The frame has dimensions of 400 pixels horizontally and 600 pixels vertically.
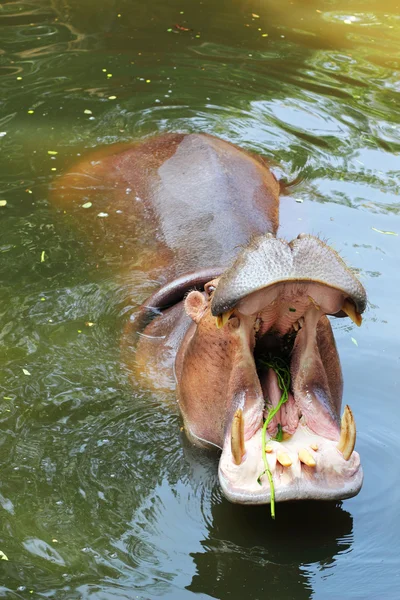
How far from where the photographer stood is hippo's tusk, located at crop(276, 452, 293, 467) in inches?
143

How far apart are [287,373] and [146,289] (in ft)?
6.05

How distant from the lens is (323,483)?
3.62 m

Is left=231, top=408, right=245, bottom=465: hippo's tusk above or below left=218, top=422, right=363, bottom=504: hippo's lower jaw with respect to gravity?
above

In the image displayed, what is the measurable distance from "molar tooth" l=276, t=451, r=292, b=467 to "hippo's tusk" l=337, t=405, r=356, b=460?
0.71 feet

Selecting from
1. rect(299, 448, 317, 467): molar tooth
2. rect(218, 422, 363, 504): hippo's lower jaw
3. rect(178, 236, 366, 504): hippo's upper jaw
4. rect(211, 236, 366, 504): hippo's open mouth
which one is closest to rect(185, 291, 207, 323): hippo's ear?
rect(178, 236, 366, 504): hippo's upper jaw

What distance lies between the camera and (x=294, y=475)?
363cm

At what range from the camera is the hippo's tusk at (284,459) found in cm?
363

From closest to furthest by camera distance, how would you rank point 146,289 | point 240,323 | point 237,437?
point 237,437 → point 240,323 → point 146,289

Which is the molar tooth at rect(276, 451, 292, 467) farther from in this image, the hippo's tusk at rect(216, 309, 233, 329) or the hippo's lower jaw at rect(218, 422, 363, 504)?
the hippo's tusk at rect(216, 309, 233, 329)

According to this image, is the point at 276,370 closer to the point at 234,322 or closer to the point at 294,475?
the point at 234,322

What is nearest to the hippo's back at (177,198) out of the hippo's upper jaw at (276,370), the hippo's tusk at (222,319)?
the hippo's upper jaw at (276,370)

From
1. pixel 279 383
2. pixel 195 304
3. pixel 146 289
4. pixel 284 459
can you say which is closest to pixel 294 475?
pixel 284 459

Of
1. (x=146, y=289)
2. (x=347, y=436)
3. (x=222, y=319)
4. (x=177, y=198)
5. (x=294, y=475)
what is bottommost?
(x=146, y=289)

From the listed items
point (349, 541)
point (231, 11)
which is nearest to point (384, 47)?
point (231, 11)
